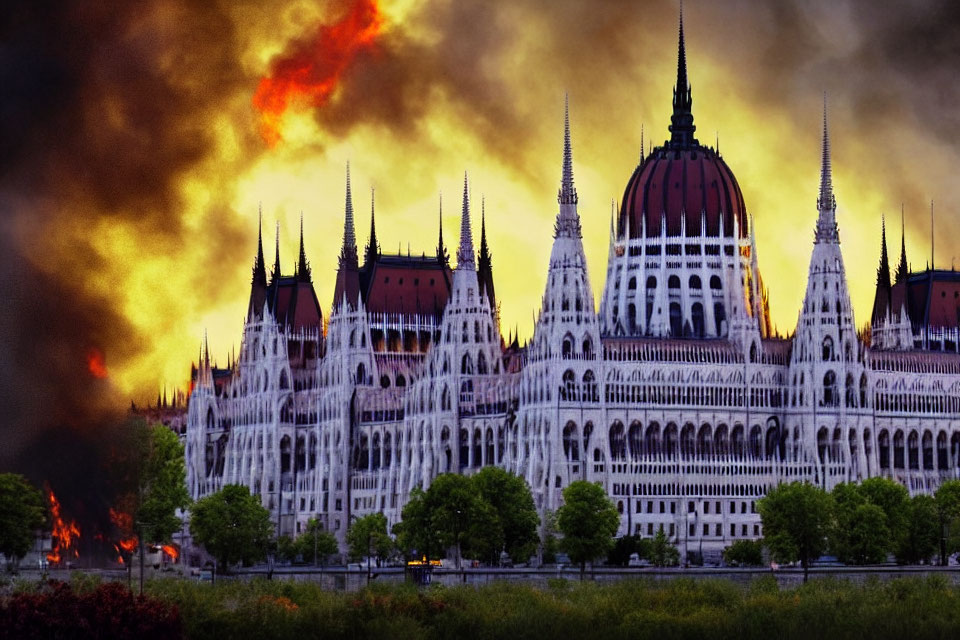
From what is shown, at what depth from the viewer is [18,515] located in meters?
179

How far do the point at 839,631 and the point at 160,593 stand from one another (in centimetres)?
3709

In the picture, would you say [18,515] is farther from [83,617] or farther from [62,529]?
[83,617]

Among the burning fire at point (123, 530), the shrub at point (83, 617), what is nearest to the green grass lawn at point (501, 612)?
the shrub at point (83, 617)

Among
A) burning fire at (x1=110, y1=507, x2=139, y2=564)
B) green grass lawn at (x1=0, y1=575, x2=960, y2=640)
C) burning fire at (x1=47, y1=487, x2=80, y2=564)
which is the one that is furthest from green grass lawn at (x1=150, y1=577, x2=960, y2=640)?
burning fire at (x1=47, y1=487, x2=80, y2=564)

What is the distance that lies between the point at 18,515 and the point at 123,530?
29690mm

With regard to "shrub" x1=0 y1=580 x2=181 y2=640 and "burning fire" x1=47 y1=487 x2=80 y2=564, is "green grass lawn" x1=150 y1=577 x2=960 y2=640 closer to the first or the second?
"burning fire" x1=47 y1=487 x2=80 y2=564

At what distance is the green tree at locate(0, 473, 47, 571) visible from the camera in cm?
15362

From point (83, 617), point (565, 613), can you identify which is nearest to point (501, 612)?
point (565, 613)

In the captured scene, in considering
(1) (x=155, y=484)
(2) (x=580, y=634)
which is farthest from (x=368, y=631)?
(1) (x=155, y=484)

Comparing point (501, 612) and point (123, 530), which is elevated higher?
point (123, 530)

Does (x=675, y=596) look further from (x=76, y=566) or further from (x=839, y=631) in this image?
(x=76, y=566)

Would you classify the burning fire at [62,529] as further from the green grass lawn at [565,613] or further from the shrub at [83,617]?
the shrub at [83,617]

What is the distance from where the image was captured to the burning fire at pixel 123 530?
488ft

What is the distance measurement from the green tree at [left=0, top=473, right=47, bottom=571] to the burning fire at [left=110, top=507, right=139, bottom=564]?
4.20 meters
